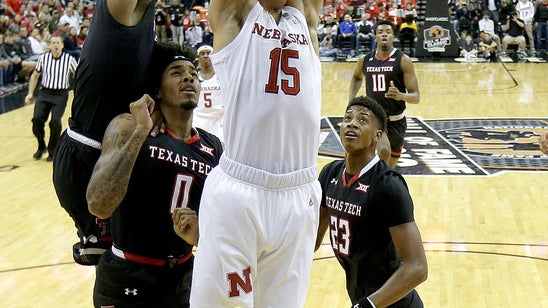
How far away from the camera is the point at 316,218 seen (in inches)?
153

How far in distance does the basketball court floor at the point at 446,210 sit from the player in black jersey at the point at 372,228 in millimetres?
2282

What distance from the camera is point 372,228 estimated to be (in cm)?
488

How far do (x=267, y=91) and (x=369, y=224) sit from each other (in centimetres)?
151

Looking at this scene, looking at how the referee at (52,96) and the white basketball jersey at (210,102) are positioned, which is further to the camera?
the referee at (52,96)

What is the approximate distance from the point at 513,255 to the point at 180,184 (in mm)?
5027

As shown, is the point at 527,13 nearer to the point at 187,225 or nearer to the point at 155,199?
the point at 155,199

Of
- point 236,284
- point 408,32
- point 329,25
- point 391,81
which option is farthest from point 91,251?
point 329,25

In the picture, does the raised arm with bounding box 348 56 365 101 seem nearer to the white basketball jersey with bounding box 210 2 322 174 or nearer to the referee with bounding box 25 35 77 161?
the referee with bounding box 25 35 77 161

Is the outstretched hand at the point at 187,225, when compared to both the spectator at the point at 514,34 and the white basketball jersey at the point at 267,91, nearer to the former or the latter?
the white basketball jersey at the point at 267,91

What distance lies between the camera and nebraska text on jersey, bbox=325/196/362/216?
492 centimetres

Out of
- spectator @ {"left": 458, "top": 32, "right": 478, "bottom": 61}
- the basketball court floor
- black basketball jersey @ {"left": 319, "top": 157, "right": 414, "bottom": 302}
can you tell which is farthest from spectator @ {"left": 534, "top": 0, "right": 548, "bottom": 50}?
black basketball jersey @ {"left": 319, "top": 157, "right": 414, "bottom": 302}

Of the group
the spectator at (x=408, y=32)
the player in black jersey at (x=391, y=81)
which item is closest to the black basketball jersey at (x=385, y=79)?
the player in black jersey at (x=391, y=81)

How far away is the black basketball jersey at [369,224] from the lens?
15.8 ft

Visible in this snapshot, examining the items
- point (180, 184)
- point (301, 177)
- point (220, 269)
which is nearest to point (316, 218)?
point (301, 177)
